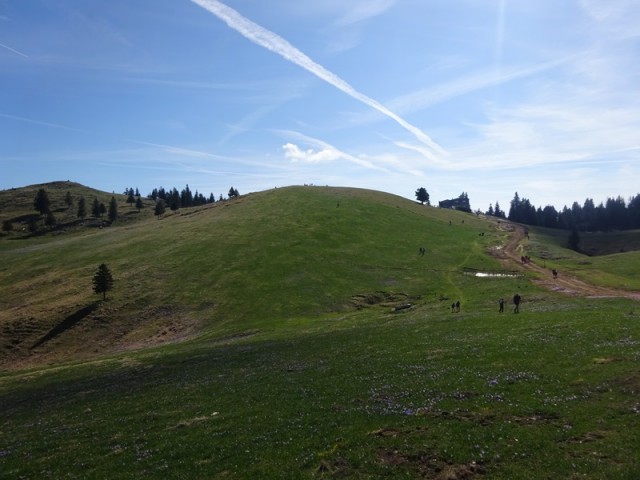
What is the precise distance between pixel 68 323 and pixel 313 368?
5825 cm

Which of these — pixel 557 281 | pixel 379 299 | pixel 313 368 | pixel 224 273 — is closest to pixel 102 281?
pixel 224 273

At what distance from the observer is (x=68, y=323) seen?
73.4 meters

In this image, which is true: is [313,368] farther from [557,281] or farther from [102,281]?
[102,281]

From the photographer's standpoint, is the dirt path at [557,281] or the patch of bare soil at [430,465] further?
the dirt path at [557,281]

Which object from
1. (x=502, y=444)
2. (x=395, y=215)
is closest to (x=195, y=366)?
(x=502, y=444)

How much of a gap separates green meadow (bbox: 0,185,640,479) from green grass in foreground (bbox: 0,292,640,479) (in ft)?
0.44

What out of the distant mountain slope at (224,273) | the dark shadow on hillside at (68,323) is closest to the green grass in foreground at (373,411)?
the distant mountain slope at (224,273)

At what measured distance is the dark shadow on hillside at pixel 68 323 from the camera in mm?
69375

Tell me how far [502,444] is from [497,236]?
12543 cm

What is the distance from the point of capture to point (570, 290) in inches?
2569

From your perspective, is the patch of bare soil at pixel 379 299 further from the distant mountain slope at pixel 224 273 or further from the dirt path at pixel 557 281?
the dirt path at pixel 557 281

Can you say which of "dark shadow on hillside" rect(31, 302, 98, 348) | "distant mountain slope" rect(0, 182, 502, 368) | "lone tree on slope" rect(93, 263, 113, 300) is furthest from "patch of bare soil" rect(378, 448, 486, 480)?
"lone tree on slope" rect(93, 263, 113, 300)

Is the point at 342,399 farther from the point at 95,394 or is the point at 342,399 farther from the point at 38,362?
the point at 38,362

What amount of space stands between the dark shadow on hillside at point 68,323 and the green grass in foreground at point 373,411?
99.3 feet
